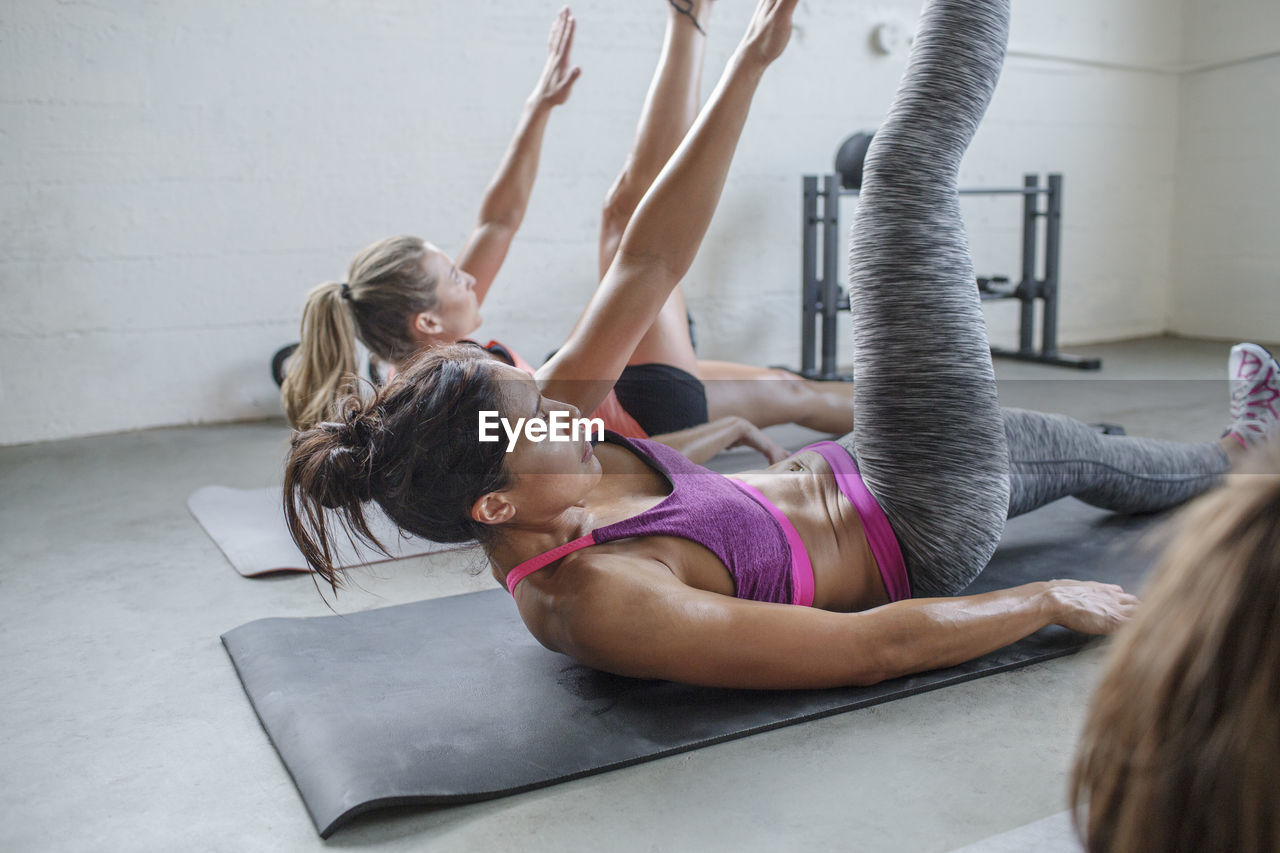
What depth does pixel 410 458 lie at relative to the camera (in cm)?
126

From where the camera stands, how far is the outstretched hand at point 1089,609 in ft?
4.89

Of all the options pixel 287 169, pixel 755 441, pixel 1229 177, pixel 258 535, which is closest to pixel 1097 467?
pixel 755 441

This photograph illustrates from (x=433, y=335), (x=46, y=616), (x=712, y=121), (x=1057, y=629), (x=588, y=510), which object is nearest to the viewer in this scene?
(x=712, y=121)

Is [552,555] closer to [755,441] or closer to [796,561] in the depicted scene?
[796,561]

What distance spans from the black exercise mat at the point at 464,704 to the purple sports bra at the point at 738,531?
17 cm

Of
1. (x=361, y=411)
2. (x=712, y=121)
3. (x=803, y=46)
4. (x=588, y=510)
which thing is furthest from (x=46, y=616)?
(x=803, y=46)

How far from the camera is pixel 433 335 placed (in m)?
2.32

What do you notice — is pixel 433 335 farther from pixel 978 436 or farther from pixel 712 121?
pixel 978 436

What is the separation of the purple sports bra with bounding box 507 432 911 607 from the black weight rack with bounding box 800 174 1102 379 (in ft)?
9.15

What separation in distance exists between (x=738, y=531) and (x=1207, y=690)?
933mm

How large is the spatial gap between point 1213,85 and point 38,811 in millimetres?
6692

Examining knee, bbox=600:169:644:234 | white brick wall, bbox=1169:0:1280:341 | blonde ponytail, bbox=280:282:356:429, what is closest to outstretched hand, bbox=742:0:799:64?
knee, bbox=600:169:644:234

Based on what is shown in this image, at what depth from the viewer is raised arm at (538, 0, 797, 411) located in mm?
1329

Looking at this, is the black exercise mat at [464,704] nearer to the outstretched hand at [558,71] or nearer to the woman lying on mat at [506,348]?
the woman lying on mat at [506,348]
